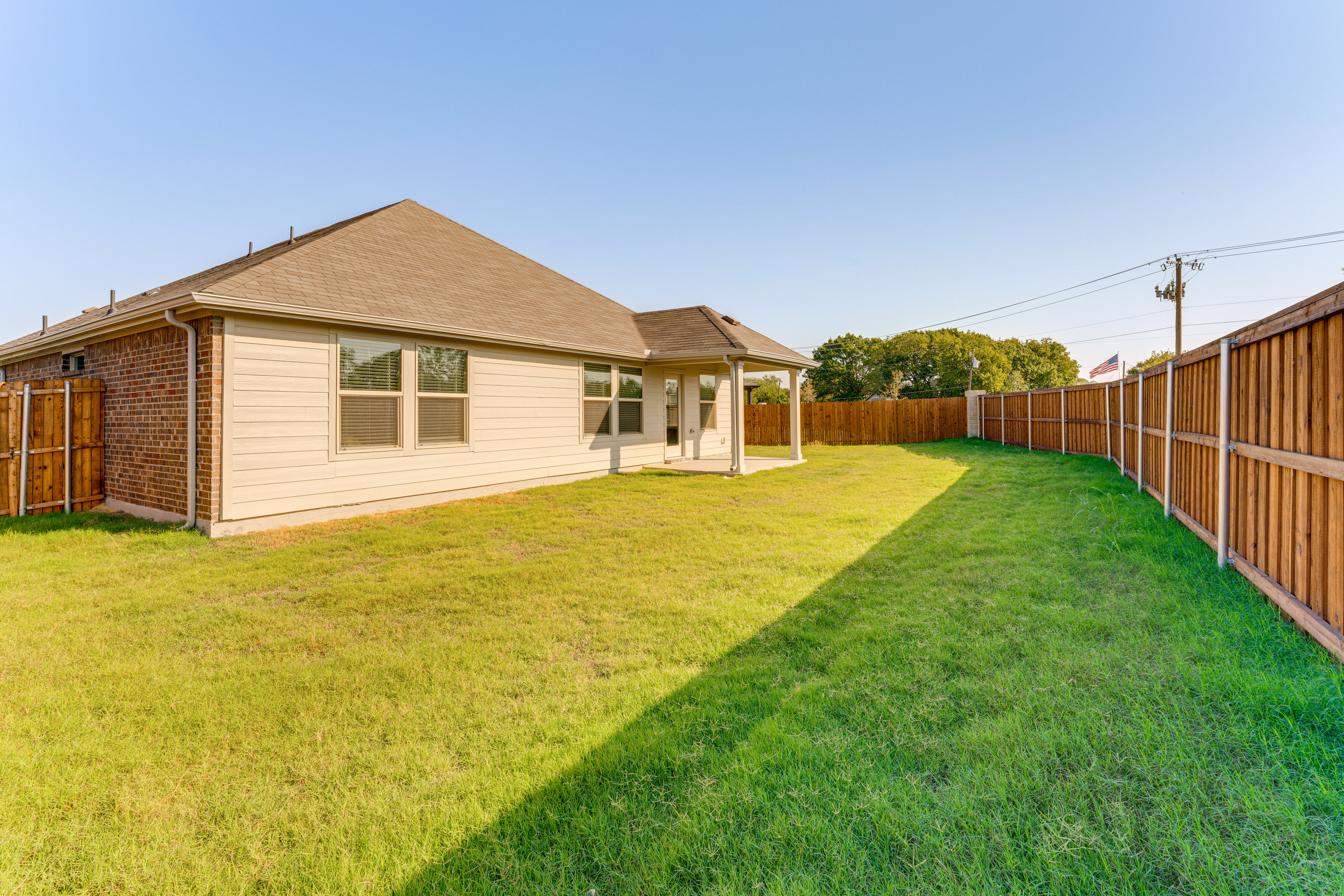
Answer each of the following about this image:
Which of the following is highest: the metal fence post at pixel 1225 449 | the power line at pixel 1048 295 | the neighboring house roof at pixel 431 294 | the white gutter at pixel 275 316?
the power line at pixel 1048 295

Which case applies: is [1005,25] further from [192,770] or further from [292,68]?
[192,770]

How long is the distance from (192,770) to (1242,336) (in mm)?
6559

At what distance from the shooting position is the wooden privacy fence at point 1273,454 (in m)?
2.57

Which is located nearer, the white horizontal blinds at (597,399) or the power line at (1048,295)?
the white horizontal blinds at (597,399)

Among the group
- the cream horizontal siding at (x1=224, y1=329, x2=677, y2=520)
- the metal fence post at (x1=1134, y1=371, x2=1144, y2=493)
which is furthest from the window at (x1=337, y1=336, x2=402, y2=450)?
the metal fence post at (x1=1134, y1=371, x2=1144, y2=493)

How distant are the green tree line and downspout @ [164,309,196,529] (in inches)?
1821

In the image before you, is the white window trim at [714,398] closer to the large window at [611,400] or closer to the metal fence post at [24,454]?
the large window at [611,400]

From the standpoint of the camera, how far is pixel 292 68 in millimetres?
9977

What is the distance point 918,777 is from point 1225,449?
4.01 meters

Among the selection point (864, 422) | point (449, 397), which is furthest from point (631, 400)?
point (864, 422)

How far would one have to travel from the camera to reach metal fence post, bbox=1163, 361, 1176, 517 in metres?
5.71

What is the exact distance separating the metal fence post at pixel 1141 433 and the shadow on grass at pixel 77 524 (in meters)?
12.5

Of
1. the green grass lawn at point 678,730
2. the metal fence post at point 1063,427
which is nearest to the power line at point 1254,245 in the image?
the metal fence post at point 1063,427

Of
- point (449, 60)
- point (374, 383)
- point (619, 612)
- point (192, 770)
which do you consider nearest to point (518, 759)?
point (192, 770)
